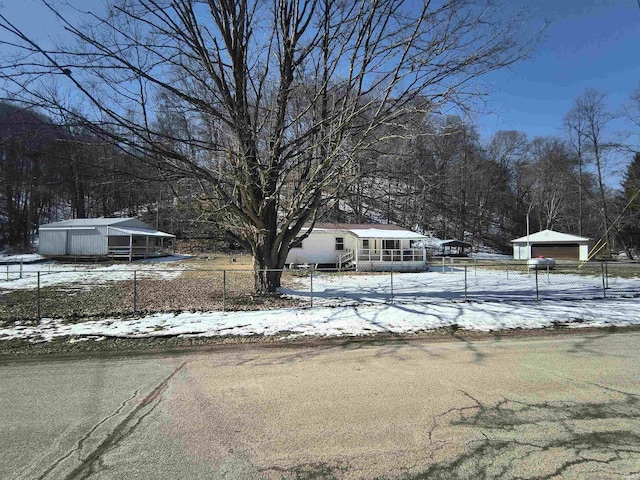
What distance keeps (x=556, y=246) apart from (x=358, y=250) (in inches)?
1119

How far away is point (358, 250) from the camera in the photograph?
26.7m

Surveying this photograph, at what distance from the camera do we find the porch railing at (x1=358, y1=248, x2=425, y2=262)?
1059 inches

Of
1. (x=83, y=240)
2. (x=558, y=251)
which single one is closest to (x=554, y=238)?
(x=558, y=251)

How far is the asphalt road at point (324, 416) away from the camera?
2.73 metres

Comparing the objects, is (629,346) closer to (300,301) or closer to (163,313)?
(300,301)

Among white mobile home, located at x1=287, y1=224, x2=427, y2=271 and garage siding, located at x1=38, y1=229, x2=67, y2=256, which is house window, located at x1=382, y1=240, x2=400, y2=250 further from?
garage siding, located at x1=38, y1=229, x2=67, y2=256

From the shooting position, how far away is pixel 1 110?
7566 millimetres

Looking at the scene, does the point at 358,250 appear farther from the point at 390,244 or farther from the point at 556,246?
the point at 556,246

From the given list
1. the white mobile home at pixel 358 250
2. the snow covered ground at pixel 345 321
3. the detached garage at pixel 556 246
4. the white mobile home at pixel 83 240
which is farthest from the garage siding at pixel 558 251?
the white mobile home at pixel 83 240

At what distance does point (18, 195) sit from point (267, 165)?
50.1 metres

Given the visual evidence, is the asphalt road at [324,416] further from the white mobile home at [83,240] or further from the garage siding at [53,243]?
the garage siding at [53,243]

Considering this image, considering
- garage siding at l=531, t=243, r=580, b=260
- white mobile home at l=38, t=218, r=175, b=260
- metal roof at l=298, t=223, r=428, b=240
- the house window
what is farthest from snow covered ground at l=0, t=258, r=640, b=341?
garage siding at l=531, t=243, r=580, b=260

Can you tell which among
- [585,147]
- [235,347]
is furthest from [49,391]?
[585,147]

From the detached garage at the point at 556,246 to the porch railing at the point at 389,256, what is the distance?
21572mm
